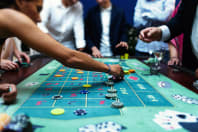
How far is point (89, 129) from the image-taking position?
752 mm

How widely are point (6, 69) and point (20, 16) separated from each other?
889mm

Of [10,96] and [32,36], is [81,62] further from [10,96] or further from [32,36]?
[10,96]

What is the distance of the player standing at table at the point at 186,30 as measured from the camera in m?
1.76

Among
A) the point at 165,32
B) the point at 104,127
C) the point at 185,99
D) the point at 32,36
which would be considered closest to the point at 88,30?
the point at 165,32

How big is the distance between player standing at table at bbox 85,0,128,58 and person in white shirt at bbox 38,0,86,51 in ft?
0.69

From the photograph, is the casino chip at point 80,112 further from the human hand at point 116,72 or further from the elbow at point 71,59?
the human hand at point 116,72

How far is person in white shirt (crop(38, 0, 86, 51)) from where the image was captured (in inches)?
114

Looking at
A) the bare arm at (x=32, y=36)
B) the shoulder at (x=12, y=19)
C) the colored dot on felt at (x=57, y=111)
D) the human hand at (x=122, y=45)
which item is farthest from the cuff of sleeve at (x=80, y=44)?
the colored dot on felt at (x=57, y=111)

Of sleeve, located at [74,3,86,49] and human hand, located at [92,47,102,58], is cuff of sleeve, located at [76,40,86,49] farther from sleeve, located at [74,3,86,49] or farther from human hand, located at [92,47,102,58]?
human hand, located at [92,47,102,58]

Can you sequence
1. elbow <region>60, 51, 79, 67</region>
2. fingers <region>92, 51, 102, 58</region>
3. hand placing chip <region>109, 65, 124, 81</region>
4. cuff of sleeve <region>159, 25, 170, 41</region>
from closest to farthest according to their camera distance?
elbow <region>60, 51, 79, 67</region> → hand placing chip <region>109, 65, 124, 81</region> → cuff of sleeve <region>159, 25, 170, 41</region> → fingers <region>92, 51, 102, 58</region>

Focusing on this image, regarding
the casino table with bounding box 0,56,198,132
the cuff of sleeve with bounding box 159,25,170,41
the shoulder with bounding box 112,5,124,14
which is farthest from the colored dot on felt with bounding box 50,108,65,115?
the shoulder with bounding box 112,5,124,14

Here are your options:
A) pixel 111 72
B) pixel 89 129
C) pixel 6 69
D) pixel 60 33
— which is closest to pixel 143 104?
pixel 89 129

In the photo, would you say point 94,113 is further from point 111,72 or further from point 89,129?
point 111,72

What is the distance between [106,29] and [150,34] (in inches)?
50.7
